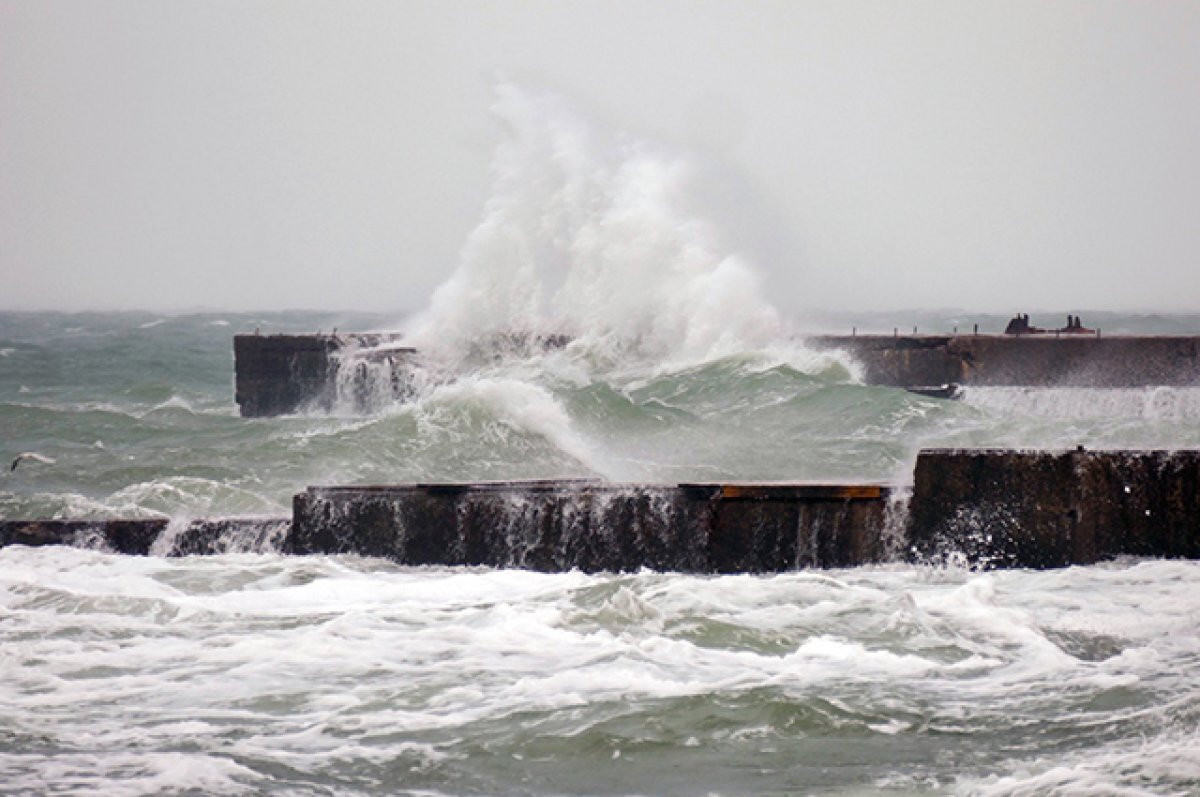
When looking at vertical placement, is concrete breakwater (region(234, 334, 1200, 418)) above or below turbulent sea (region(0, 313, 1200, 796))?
above

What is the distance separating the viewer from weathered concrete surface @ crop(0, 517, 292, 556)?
1110 centimetres

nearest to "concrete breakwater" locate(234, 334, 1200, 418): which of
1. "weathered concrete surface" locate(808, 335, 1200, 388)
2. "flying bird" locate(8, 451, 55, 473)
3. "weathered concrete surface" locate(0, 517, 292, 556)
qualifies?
"weathered concrete surface" locate(808, 335, 1200, 388)

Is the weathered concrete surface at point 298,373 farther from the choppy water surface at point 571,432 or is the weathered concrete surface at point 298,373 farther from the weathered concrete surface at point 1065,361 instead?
the weathered concrete surface at point 1065,361

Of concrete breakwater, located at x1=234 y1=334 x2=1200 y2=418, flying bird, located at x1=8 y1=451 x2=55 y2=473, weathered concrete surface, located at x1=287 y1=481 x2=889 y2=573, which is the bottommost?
flying bird, located at x1=8 y1=451 x2=55 y2=473

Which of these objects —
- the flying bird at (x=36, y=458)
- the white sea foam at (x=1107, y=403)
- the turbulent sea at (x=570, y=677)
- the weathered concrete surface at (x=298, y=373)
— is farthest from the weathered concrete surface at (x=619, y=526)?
the weathered concrete surface at (x=298, y=373)

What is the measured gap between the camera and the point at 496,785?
638 cm

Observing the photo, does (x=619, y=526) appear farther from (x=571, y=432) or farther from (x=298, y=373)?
(x=298, y=373)

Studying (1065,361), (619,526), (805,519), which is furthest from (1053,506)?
(1065,361)

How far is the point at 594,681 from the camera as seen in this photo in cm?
764

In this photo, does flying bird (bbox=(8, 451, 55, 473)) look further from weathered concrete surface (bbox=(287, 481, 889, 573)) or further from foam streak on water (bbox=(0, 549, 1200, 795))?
weathered concrete surface (bbox=(287, 481, 889, 573))

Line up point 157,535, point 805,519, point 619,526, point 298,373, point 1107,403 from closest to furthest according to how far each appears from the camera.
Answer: point 805,519 → point 619,526 → point 157,535 → point 1107,403 → point 298,373

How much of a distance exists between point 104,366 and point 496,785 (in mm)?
28731

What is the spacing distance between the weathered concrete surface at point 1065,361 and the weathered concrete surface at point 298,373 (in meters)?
6.14

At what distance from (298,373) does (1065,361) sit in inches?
332
